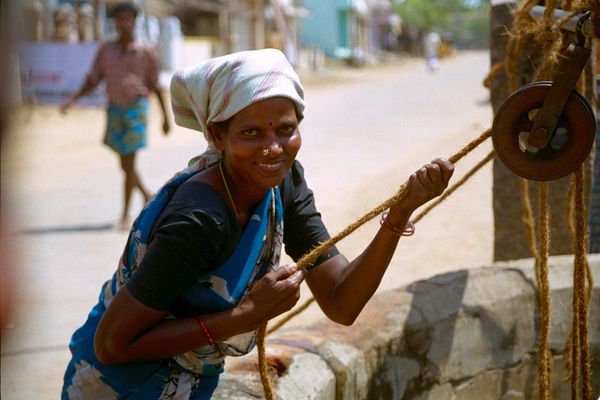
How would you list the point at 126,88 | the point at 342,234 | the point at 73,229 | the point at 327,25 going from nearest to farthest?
1. the point at 342,234
2. the point at 126,88
3. the point at 73,229
4. the point at 327,25

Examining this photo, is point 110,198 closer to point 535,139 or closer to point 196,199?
point 196,199

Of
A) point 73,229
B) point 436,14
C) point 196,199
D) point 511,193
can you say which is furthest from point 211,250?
point 436,14

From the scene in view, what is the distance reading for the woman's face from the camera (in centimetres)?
189

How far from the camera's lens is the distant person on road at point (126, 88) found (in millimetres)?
6434

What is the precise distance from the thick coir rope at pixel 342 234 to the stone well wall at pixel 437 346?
0.40 feet

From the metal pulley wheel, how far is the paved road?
108cm

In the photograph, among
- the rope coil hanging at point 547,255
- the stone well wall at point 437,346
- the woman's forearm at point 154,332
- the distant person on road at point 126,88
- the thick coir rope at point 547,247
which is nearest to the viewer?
the woman's forearm at point 154,332

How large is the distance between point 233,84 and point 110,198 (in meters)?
6.23

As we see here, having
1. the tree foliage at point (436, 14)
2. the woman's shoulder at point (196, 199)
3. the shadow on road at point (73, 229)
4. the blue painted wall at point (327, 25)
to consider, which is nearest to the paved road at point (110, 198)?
the shadow on road at point (73, 229)

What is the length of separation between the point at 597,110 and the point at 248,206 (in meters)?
2.35

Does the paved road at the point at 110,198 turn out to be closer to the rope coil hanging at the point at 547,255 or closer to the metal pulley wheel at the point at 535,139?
the rope coil hanging at the point at 547,255

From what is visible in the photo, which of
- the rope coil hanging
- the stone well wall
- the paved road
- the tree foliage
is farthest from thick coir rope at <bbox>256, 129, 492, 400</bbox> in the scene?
the tree foliage

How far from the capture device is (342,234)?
201 cm

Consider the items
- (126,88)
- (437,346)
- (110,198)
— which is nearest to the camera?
(437,346)
